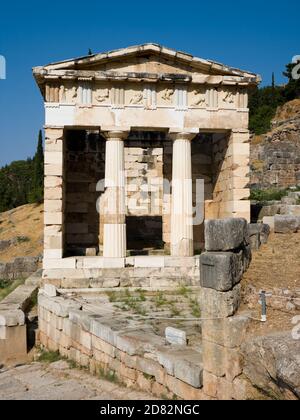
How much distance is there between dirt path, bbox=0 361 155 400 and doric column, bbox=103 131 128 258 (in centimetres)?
434

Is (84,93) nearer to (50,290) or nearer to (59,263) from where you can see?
(59,263)

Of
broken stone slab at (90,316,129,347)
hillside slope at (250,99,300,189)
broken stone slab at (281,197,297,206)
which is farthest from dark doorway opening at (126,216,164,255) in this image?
hillside slope at (250,99,300,189)

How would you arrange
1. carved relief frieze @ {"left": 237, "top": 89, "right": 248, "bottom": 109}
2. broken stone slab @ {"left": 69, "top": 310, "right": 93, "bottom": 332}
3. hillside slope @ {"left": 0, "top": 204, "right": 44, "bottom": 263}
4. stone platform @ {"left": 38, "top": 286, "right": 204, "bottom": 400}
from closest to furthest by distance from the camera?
stone platform @ {"left": 38, "top": 286, "right": 204, "bottom": 400}
broken stone slab @ {"left": 69, "top": 310, "right": 93, "bottom": 332}
carved relief frieze @ {"left": 237, "top": 89, "right": 248, "bottom": 109}
hillside slope @ {"left": 0, "top": 204, "right": 44, "bottom": 263}

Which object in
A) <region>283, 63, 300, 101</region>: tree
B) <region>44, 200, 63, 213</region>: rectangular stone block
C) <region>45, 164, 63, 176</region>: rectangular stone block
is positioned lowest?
<region>44, 200, 63, 213</region>: rectangular stone block

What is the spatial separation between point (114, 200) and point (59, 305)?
162 inches

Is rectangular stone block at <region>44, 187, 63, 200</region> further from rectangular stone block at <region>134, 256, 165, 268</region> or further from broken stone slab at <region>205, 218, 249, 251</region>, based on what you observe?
broken stone slab at <region>205, 218, 249, 251</region>

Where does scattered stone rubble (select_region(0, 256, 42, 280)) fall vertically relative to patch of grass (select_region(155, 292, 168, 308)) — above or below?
below

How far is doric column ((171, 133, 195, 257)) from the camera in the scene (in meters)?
13.6

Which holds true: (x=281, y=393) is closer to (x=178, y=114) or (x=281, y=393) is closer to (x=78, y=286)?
(x=78, y=286)

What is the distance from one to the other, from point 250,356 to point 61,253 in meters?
8.77

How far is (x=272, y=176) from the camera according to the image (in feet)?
77.9

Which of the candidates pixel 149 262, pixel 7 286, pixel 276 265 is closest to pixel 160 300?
pixel 149 262

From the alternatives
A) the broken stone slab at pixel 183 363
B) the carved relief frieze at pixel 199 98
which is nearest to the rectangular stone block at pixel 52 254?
the carved relief frieze at pixel 199 98

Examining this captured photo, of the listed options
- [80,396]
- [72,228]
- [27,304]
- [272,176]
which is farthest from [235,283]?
[272,176]
